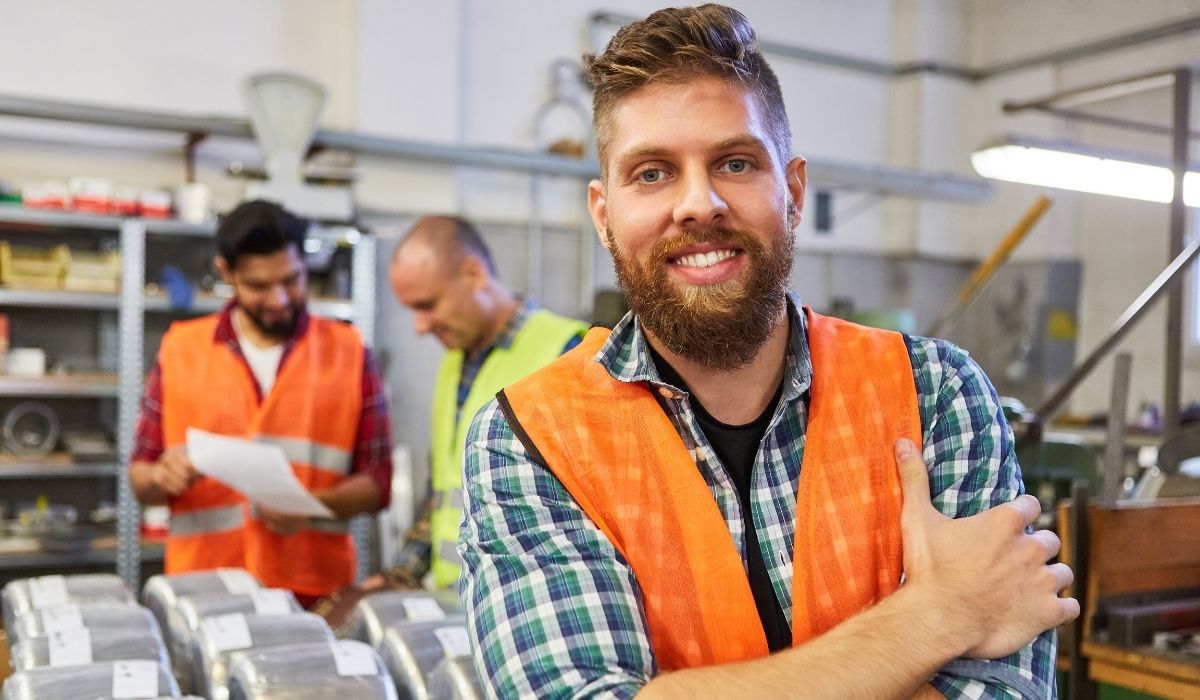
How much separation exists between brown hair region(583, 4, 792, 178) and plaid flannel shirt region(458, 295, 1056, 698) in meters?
0.27

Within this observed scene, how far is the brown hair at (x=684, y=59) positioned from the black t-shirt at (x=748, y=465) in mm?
299

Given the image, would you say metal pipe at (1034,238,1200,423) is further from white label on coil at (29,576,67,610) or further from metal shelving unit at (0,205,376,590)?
metal shelving unit at (0,205,376,590)

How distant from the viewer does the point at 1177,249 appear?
3.34m

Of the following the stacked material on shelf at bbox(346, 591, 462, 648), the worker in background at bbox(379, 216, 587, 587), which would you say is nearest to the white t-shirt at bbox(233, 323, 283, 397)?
the worker in background at bbox(379, 216, 587, 587)

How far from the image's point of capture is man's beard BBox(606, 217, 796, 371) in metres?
1.29

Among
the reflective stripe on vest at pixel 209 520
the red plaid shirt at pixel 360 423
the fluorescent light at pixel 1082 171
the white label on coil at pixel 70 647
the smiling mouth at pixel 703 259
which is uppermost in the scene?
the fluorescent light at pixel 1082 171

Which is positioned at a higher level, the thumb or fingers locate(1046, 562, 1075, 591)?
the thumb

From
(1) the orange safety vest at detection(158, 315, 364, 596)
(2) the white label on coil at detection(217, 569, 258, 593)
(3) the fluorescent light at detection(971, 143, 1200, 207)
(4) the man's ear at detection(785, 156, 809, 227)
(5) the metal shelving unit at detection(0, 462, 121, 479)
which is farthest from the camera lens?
(5) the metal shelving unit at detection(0, 462, 121, 479)

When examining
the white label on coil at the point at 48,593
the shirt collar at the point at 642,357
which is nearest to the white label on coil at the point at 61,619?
the white label on coil at the point at 48,593

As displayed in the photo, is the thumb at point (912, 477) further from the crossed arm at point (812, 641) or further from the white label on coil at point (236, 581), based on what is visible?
the white label on coil at point (236, 581)

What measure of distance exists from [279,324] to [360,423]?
1.23 feet

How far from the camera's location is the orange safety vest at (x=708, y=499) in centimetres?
122

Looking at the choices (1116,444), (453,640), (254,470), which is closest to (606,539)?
(453,640)

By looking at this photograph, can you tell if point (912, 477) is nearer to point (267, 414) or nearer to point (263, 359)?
point (267, 414)
